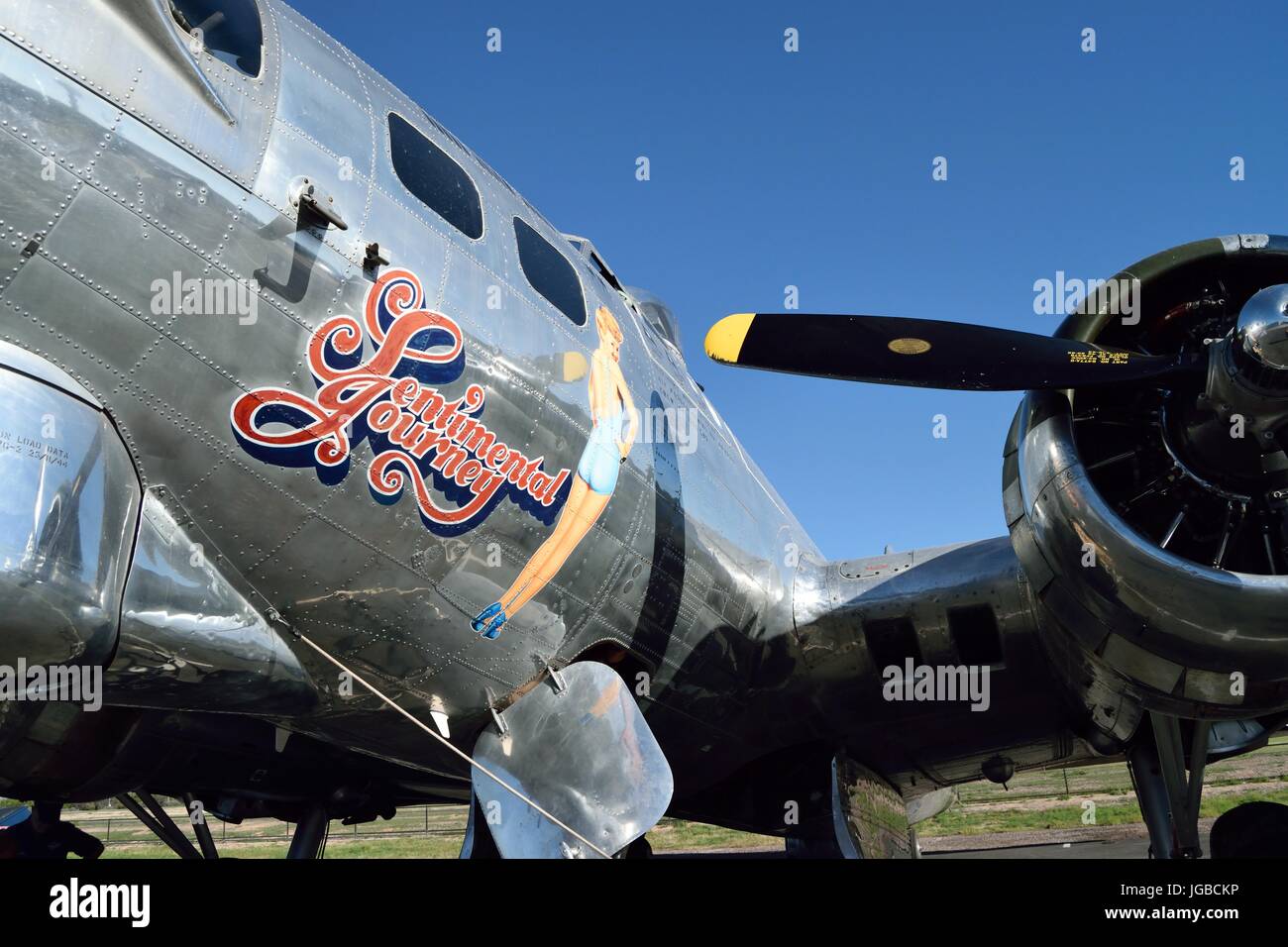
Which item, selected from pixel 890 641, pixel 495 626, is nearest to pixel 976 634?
pixel 890 641

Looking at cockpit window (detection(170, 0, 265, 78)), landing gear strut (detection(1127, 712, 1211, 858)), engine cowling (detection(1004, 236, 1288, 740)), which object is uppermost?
cockpit window (detection(170, 0, 265, 78))

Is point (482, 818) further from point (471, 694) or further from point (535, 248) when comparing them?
point (535, 248)

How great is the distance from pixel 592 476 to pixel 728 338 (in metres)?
1.40

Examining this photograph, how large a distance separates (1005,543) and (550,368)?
4423 millimetres

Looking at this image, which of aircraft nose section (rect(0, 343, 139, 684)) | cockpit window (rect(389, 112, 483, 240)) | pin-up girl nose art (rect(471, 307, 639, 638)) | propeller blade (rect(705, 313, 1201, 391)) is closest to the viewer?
aircraft nose section (rect(0, 343, 139, 684))

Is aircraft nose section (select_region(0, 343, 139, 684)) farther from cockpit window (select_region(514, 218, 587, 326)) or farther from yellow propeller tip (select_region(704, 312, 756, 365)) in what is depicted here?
yellow propeller tip (select_region(704, 312, 756, 365))

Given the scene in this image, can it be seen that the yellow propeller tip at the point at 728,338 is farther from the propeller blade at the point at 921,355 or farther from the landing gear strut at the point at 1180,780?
the landing gear strut at the point at 1180,780

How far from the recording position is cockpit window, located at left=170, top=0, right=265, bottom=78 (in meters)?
4.32

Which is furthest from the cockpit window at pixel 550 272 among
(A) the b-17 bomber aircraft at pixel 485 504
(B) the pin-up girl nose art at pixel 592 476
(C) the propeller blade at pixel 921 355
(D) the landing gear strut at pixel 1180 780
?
(D) the landing gear strut at pixel 1180 780

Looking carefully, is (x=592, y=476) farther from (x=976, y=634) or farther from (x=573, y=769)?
(x=976, y=634)

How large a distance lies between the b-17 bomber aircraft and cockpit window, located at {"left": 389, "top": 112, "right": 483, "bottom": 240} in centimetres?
3

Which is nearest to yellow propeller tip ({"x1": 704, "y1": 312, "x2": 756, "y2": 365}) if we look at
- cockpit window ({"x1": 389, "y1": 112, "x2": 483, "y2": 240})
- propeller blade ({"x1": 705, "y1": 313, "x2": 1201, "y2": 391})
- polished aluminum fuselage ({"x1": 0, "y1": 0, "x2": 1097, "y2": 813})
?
propeller blade ({"x1": 705, "y1": 313, "x2": 1201, "y2": 391})
